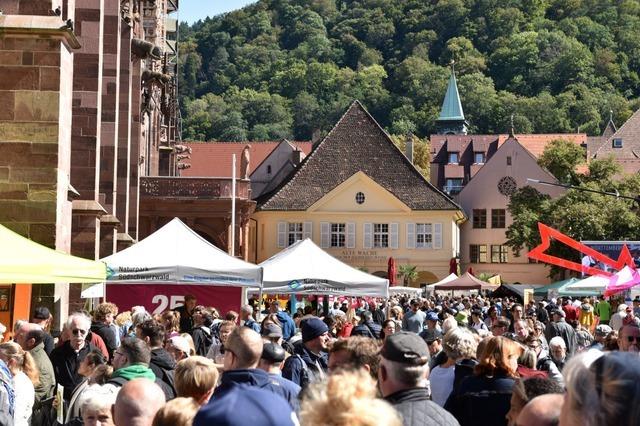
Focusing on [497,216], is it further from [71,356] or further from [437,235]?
[71,356]

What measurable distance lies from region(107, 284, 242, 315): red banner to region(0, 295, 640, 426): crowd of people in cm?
629

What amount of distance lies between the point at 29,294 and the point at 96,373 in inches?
425

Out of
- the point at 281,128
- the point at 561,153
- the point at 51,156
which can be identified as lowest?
the point at 51,156

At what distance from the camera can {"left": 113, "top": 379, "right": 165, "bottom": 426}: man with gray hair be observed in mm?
6086

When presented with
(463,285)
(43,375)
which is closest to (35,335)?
(43,375)

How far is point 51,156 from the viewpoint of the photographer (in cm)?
1969

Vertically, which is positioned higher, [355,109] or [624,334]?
[355,109]

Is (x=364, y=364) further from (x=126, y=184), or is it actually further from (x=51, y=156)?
(x=126, y=184)

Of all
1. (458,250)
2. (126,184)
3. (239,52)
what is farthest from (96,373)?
(239,52)

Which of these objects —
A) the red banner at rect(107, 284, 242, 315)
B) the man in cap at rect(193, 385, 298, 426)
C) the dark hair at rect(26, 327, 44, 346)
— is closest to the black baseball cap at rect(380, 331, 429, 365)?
the man in cap at rect(193, 385, 298, 426)

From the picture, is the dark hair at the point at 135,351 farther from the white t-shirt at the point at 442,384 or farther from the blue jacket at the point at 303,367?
the white t-shirt at the point at 442,384

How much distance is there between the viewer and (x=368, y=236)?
8481 cm

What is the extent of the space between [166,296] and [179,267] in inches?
59.2

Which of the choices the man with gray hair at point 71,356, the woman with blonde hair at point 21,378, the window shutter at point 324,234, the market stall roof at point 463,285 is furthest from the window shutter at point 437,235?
the woman with blonde hair at point 21,378
